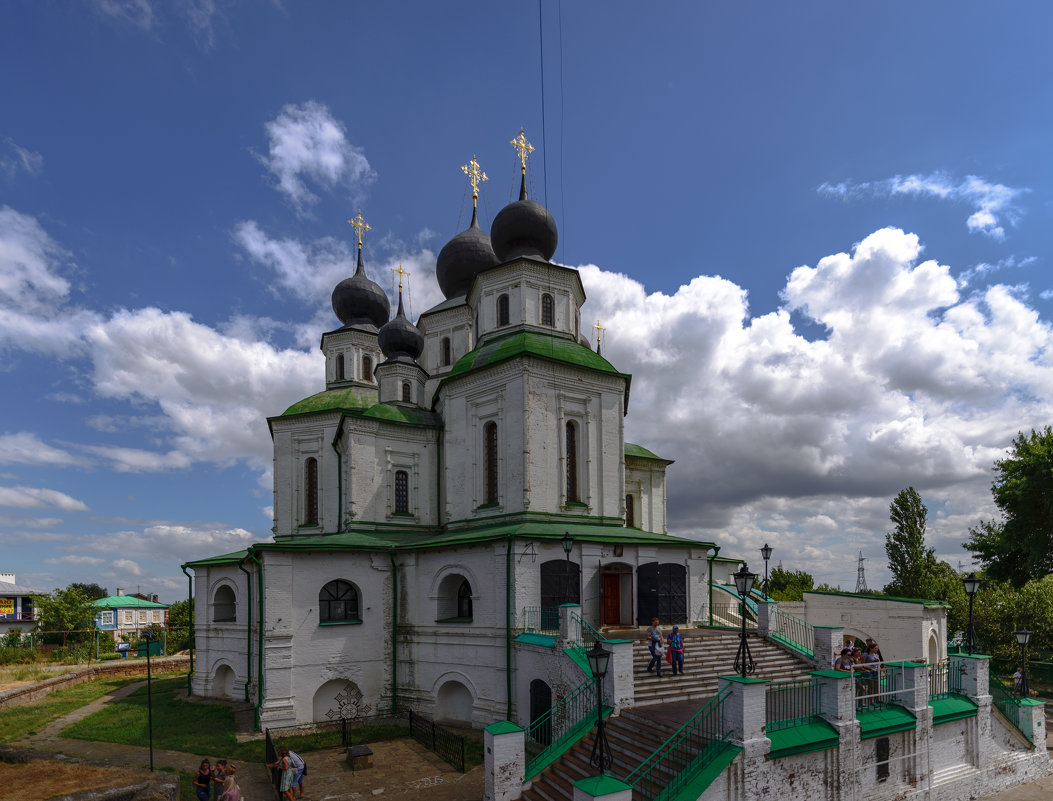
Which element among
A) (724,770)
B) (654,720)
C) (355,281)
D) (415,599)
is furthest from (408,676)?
(355,281)

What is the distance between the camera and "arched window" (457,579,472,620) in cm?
1972

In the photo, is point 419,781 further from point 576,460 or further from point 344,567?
point 576,460

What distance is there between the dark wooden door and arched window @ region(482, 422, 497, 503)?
16.9 ft

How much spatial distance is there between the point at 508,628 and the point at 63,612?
39.2 meters

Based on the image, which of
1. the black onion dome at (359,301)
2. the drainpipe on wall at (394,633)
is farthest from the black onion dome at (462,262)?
the drainpipe on wall at (394,633)

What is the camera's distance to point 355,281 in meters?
34.1

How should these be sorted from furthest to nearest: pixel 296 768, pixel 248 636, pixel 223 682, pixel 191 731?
1. pixel 223 682
2. pixel 248 636
3. pixel 191 731
4. pixel 296 768

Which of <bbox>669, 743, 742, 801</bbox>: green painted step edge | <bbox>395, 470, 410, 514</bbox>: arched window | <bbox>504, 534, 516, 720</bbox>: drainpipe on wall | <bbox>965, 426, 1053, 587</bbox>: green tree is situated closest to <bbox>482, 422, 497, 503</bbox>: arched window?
<bbox>395, 470, 410, 514</bbox>: arched window

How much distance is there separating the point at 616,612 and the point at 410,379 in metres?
13.9

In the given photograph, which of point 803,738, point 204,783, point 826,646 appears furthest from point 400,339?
point 803,738

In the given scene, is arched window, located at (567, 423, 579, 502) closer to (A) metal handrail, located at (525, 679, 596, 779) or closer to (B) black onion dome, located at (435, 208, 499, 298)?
(A) metal handrail, located at (525, 679, 596, 779)

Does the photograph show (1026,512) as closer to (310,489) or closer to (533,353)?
(533,353)

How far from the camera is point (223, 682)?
78.8 feet

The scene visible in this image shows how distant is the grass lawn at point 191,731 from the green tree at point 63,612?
23718 millimetres
